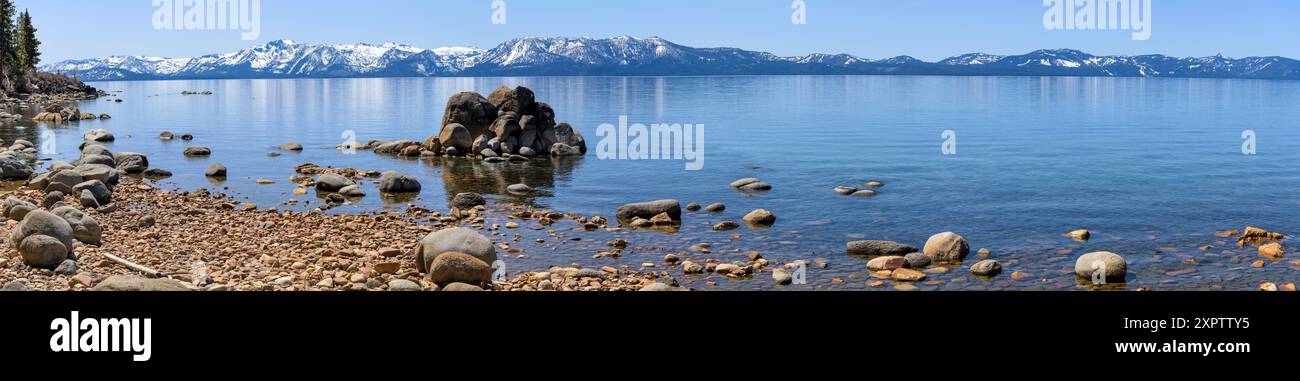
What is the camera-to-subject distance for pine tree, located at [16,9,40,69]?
143837 mm

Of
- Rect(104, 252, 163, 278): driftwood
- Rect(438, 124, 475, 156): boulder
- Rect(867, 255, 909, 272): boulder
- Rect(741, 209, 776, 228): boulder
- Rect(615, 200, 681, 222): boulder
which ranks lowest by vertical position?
Rect(867, 255, 909, 272): boulder

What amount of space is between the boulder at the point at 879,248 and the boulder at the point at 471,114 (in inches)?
1317

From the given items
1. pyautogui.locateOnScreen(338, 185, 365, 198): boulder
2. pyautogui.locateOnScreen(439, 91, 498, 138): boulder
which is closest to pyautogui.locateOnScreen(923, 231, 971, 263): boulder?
pyautogui.locateOnScreen(338, 185, 365, 198): boulder

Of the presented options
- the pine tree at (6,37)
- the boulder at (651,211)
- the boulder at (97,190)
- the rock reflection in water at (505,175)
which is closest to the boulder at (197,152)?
the rock reflection in water at (505,175)

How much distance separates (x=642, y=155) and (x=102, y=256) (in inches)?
1317

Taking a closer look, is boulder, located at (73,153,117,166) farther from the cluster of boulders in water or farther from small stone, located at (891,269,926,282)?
small stone, located at (891,269,926,282)

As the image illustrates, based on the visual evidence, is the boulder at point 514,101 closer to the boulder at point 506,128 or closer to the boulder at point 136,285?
the boulder at point 506,128

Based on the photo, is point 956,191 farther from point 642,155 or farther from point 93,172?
point 93,172

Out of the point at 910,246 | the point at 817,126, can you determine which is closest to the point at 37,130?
the point at 817,126

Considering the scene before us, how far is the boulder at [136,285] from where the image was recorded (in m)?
16.1

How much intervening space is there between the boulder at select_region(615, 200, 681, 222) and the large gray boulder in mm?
14671

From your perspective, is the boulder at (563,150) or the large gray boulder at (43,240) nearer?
the large gray boulder at (43,240)

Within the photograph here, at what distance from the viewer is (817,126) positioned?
79750 millimetres

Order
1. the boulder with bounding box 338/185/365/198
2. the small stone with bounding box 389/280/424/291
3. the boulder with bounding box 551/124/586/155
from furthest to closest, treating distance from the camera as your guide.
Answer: the boulder with bounding box 551/124/586/155
the boulder with bounding box 338/185/365/198
the small stone with bounding box 389/280/424/291
